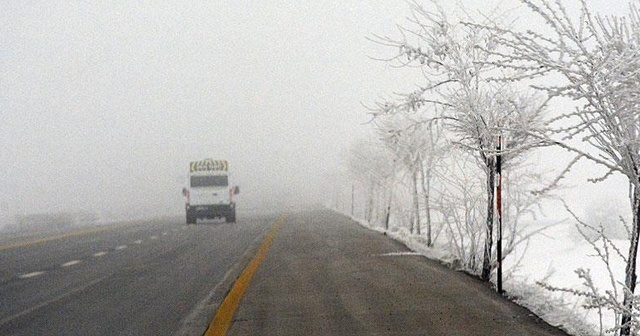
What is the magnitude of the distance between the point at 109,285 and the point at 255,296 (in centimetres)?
333

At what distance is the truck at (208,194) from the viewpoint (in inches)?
1661

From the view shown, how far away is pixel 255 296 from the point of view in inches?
407

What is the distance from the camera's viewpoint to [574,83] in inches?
233

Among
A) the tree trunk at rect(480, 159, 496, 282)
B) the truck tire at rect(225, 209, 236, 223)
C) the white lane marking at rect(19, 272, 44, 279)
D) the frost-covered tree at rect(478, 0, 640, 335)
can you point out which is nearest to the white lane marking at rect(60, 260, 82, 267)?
the white lane marking at rect(19, 272, 44, 279)

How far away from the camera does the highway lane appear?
8.67 m

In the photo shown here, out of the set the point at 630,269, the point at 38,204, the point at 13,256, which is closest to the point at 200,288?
the point at 630,269

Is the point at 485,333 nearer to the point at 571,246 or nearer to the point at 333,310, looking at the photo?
the point at 333,310

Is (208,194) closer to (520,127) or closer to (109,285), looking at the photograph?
(109,285)

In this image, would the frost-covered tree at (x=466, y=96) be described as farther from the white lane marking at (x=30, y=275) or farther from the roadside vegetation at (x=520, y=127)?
the white lane marking at (x=30, y=275)

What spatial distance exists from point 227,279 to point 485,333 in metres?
6.35

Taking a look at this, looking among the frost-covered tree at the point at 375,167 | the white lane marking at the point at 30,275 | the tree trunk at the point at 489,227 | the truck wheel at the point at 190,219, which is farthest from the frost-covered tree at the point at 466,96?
the truck wheel at the point at 190,219

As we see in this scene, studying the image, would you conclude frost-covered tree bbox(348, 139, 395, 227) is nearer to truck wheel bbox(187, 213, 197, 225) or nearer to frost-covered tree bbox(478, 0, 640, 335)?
truck wheel bbox(187, 213, 197, 225)

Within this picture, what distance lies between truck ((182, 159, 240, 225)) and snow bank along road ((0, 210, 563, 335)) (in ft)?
76.4

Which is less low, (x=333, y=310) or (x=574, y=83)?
(x=574, y=83)
